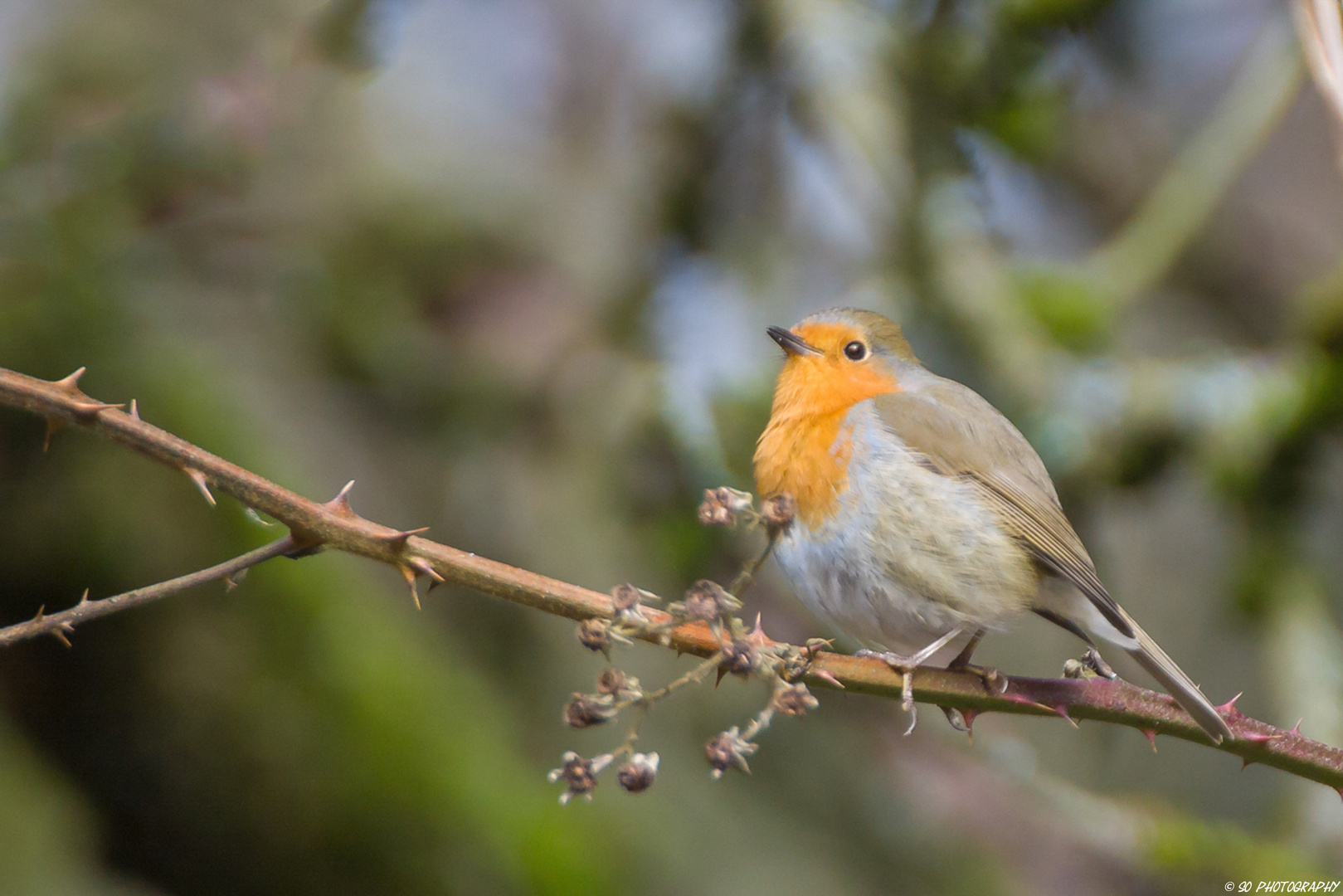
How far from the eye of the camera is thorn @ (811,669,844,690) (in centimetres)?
126

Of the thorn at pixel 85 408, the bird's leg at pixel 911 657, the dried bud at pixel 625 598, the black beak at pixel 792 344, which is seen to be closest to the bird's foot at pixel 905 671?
the bird's leg at pixel 911 657

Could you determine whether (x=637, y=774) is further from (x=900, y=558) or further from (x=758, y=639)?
(x=900, y=558)

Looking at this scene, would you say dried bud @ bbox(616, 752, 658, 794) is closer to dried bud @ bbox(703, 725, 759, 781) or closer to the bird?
dried bud @ bbox(703, 725, 759, 781)

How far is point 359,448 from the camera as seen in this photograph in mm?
4941

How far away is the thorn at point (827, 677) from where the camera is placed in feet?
4.13

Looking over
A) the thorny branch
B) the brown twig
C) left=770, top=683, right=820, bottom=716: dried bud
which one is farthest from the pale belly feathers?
the brown twig

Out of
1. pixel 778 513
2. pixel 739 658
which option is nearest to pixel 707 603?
pixel 739 658

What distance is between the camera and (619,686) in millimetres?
1228

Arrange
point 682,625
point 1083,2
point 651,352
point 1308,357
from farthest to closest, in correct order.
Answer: point 651,352 < point 1083,2 < point 1308,357 < point 682,625

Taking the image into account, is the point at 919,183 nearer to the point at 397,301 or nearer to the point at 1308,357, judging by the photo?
the point at 1308,357

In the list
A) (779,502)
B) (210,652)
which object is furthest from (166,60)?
(779,502)

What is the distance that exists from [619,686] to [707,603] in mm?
135

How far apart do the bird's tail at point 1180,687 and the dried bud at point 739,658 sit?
63 cm

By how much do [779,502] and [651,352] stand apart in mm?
2271
